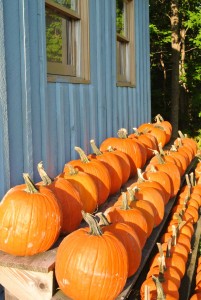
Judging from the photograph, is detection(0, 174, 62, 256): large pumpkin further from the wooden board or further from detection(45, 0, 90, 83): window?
detection(45, 0, 90, 83): window

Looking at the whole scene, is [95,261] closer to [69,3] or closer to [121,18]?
[69,3]

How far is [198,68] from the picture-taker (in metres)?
15.5

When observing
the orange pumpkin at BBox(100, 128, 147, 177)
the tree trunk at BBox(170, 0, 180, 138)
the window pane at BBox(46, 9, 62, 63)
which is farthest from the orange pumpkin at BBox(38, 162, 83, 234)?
the tree trunk at BBox(170, 0, 180, 138)

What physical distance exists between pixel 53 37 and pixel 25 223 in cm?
211

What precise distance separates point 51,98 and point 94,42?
146 cm

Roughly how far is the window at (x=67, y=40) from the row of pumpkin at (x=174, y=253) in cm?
181

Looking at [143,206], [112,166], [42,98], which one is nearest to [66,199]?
[143,206]

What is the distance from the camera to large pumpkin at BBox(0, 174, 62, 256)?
2373 millimetres

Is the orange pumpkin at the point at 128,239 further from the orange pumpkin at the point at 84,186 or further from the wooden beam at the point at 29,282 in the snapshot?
the orange pumpkin at the point at 84,186

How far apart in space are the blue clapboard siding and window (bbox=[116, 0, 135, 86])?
0.71 m

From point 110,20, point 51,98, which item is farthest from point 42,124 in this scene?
point 110,20

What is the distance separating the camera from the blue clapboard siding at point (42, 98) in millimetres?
2908

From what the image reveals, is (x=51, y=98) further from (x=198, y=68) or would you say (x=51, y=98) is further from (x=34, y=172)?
(x=198, y=68)

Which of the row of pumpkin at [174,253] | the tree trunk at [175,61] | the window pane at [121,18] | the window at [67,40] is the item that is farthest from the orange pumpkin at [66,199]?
the tree trunk at [175,61]
